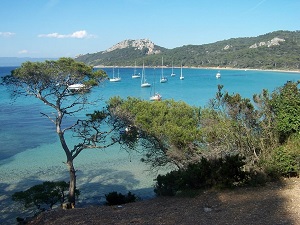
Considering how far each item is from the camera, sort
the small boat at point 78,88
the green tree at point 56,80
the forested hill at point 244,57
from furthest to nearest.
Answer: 1. the forested hill at point 244,57
2. the small boat at point 78,88
3. the green tree at point 56,80

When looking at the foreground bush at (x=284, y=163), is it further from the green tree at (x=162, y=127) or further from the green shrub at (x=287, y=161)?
the green tree at (x=162, y=127)

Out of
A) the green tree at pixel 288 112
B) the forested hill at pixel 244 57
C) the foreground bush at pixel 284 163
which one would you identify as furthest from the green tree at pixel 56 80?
the forested hill at pixel 244 57

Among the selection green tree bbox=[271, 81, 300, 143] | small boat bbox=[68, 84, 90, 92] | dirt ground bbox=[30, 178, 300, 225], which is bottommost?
dirt ground bbox=[30, 178, 300, 225]

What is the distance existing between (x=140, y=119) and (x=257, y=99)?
5.22 metres

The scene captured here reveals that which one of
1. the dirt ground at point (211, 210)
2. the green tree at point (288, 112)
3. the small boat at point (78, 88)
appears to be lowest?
the dirt ground at point (211, 210)

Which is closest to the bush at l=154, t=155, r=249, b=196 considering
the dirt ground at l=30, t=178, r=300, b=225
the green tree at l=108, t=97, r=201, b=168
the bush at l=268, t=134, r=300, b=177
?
the dirt ground at l=30, t=178, r=300, b=225

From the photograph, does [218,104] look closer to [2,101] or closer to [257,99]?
[257,99]

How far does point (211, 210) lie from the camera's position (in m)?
7.70

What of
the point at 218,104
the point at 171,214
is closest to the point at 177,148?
the point at 218,104

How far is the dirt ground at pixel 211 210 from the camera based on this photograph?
692 centimetres

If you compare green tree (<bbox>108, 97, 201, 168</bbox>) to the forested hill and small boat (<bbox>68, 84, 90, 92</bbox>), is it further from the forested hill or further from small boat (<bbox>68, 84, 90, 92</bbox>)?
the forested hill

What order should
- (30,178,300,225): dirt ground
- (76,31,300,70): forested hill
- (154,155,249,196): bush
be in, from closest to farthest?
(30,178,300,225): dirt ground → (154,155,249,196): bush → (76,31,300,70): forested hill

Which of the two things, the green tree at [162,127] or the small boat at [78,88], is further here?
the small boat at [78,88]

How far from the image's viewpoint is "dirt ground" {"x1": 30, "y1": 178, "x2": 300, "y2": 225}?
6918mm
